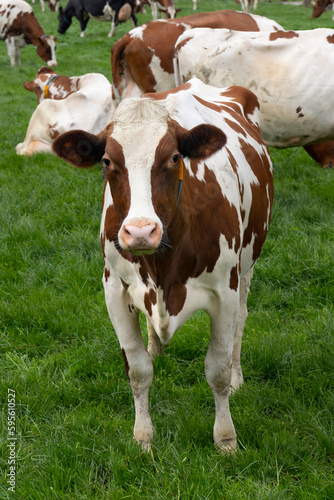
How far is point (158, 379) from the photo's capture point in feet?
Result: 11.2

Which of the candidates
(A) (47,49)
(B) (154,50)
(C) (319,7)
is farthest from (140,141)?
(C) (319,7)

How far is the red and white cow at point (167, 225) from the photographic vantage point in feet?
7.43

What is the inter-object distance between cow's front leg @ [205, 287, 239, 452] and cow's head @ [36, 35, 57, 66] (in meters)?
15.7

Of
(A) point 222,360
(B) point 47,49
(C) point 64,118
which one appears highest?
(A) point 222,360

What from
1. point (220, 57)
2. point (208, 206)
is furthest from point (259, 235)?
point (220, 57)

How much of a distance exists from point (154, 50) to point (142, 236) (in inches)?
231

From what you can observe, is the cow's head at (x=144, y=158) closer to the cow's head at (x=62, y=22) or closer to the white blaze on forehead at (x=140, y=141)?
the white blaze on forehead at (x=140, y=141)

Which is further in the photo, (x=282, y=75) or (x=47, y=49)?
(x=47, y=49)

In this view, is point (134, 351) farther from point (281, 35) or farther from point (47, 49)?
point (47, 49)

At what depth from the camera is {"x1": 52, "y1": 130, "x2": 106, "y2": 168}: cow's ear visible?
2.54 m

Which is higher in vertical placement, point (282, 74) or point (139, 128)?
point (139, 128)

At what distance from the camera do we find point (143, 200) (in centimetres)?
218

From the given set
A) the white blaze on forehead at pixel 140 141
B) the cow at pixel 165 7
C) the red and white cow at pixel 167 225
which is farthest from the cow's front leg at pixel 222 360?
the cow at pixel 165 7

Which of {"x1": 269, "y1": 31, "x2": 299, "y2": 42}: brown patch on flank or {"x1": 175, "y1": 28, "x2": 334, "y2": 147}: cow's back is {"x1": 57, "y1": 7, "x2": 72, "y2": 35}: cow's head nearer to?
{"x1": 175, "y1": 28, "x2": 334, "y2": 147}: cow's back
